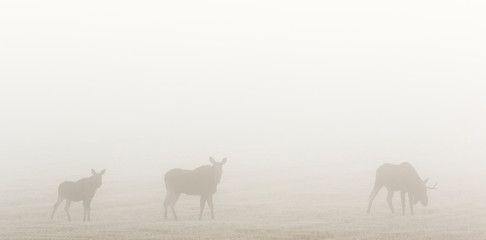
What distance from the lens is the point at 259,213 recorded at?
3109 centimetres

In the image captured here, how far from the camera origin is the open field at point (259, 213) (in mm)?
22031

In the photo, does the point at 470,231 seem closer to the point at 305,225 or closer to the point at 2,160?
the point at 305,225

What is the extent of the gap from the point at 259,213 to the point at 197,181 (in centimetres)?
565

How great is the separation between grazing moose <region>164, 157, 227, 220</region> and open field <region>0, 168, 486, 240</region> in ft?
3.20

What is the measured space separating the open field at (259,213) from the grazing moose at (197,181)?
3.20 feet

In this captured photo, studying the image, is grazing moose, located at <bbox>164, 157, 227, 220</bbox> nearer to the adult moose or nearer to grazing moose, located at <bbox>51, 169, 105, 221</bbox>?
grazing moose, located at <bbox>51, 169, 105, 221</bbox>

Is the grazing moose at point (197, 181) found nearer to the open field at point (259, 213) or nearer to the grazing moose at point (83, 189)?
the open field at point (259, 213)

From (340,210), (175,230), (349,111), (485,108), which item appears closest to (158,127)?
(349,111)

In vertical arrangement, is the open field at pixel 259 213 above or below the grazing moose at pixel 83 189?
below

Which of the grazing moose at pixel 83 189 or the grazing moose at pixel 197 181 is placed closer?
the grazing moose at pixel 197 181

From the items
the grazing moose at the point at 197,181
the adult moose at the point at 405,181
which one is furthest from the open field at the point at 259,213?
the grazing moose at the point at 197,181

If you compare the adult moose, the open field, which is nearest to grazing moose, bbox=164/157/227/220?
the open field

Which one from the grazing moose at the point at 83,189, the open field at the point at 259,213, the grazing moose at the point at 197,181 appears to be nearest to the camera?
the open field at the point at 259,213

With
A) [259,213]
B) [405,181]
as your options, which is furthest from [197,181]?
[405,181]
